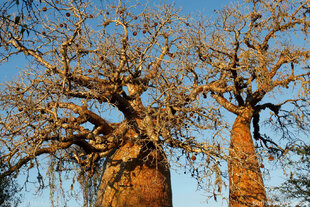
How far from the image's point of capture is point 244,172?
7.66 metres

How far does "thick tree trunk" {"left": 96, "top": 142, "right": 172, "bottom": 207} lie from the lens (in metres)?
6.77

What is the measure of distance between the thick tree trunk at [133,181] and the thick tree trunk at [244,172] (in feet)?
4.78

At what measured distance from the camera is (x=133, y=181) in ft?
22.7

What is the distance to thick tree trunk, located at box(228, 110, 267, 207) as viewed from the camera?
693cm

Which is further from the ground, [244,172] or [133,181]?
[244,172]

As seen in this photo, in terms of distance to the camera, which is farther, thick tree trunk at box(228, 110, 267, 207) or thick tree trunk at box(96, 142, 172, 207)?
thick tree trunk at box(228, 110, 267, 207)

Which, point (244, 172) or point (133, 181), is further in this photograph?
point (244, 172)

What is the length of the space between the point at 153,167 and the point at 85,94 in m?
2.16

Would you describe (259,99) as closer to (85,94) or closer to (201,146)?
(201,146)

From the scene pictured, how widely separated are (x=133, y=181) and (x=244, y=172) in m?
2.62

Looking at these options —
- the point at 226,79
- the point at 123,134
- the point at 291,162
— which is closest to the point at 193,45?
the point at 226,79

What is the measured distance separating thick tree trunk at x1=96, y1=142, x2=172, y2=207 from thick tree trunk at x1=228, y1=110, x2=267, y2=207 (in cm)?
146

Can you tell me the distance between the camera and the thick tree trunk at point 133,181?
677cm

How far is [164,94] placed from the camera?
730 cm
